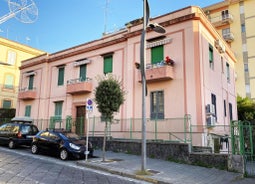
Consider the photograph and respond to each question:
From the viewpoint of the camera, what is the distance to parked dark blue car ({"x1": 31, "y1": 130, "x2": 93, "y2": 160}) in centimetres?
1141

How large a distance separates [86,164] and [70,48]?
13.8 meters

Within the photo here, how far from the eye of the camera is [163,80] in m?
15.2

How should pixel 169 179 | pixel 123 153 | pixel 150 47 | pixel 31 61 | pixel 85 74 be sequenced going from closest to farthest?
pixel 169 179, pixel 123 153, pixel 150 47, pixel 85 74, pixel 31 61

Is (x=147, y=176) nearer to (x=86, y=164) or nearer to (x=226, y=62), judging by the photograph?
(x=86, y=164)

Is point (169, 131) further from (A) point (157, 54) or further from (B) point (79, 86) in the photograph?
(B) point (79, 86)

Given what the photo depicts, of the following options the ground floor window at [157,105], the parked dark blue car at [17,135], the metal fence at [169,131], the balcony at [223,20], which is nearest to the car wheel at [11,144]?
the parked dark blue car at [17,135]

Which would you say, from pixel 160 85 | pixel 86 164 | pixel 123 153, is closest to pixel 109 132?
pixel 123 153

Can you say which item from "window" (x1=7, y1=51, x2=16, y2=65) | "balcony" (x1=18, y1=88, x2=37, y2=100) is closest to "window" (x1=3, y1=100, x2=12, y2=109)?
"window" (x1=7, y1=51, x2=16, y2=65)

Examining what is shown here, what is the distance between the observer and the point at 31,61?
25172 millimetres

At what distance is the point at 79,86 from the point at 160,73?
286 inches

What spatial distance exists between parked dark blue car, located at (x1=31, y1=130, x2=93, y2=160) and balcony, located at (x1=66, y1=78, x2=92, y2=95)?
627cm

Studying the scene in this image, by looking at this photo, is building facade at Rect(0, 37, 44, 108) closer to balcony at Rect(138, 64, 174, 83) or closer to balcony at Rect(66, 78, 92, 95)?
balcony at Rect(66, 78, 92, 95)

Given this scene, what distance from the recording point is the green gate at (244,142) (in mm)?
9125

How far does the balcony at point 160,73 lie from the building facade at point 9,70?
2653 cm
